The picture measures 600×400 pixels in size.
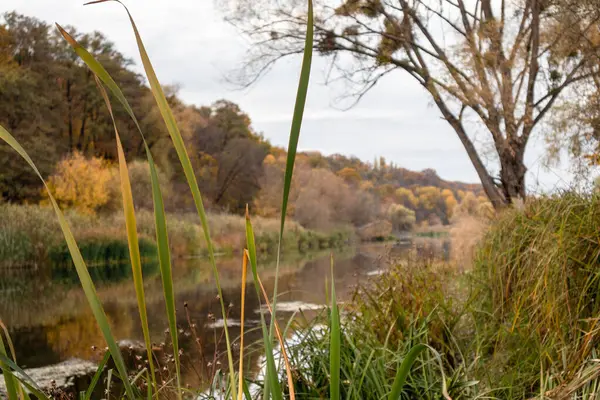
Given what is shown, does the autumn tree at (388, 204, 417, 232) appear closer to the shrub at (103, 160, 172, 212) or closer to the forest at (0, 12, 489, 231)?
the forest at (0, 12, 489, 231)

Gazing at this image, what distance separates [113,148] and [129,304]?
1739 centimetres

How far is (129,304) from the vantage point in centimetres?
812

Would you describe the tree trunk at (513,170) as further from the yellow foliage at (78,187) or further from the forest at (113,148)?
the yellow foliage at (78,187)

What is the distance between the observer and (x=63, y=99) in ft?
73.0

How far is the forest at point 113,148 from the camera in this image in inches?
666

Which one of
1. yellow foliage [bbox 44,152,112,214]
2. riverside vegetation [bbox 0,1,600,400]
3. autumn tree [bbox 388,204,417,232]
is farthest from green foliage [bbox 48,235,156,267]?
autumn tree [bbox 388,204,417,232]

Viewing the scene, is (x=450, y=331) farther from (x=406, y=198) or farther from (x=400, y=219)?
(x=406, y=198)

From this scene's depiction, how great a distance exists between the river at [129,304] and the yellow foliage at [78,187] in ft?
12.4

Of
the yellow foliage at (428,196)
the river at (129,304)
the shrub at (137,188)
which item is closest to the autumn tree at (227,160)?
the shrub at (137,188)

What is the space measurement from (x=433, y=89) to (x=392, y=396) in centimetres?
956

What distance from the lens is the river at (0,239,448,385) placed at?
5488 millimetres

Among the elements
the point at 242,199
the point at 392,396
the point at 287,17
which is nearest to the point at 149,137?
the point at 242,199

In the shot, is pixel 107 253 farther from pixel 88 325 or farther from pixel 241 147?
pixel 241 147

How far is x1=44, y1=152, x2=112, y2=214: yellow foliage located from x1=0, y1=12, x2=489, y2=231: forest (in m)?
0.03
